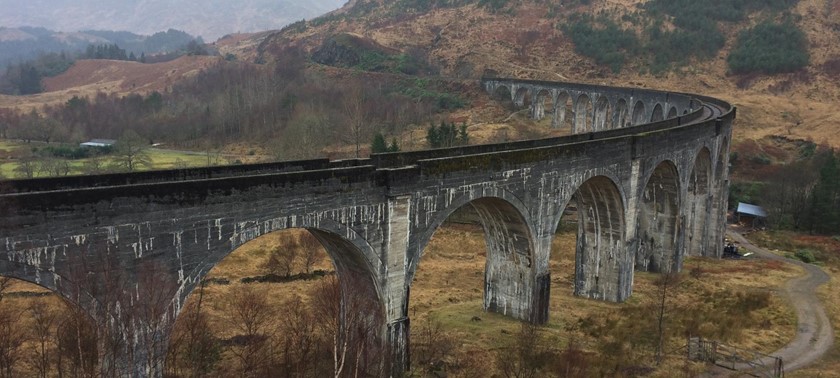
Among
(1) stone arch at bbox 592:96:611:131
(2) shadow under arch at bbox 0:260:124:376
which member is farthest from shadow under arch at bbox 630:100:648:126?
(2) shadow under arch at bbox 0:260:124:376

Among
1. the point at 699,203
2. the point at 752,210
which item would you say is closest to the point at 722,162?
the point at 699,203

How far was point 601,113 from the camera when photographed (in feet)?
306

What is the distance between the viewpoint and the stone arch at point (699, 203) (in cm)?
4416

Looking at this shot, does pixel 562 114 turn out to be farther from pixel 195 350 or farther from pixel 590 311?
pixel 195 350

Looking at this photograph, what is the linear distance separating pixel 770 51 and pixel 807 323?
94.1 metres

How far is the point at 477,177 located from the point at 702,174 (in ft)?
87.3

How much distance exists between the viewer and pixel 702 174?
147 ft

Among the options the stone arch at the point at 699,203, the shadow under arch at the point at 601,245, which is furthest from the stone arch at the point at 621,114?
the shadow under arch at the point at 601,245

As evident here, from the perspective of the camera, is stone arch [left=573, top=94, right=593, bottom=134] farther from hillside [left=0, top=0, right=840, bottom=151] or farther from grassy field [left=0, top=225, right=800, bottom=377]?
grassy field [left=0, top=225, right=800, bottom=377]

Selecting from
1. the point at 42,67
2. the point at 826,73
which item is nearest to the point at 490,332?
the point at 826,73

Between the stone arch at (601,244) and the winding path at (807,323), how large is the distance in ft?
28.3

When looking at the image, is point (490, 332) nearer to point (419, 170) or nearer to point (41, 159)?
point (419, 170)

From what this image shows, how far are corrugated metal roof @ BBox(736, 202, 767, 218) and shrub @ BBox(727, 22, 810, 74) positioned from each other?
185 ft

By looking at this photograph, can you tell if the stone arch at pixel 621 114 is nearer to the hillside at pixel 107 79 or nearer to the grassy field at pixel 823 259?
the grassy field at pixel 823 259
